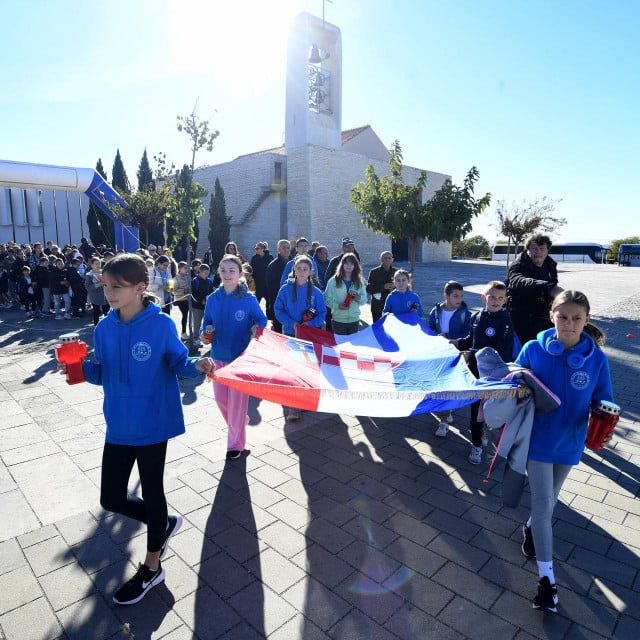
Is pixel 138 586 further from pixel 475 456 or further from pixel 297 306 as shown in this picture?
pixel 297 306

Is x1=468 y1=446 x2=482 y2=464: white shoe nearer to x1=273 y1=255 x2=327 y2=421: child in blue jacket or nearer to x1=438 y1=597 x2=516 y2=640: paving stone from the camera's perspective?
x1=438 y1=597 x2=516 y2=640: paving stone

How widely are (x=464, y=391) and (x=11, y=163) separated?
22.2 m

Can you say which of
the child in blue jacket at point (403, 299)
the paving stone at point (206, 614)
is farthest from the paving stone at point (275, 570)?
the child in blue jacket at point (403, 299)

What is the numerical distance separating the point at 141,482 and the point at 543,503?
252cm

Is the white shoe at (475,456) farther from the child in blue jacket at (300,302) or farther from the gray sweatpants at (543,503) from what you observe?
the child in blue jacket at (300,302)

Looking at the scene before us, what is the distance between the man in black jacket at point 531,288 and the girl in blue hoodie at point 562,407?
1967 mm

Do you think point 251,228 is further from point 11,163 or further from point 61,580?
point 61,580

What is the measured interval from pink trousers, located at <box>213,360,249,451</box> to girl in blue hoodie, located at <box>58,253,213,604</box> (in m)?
1.69

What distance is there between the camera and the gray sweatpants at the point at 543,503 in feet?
9.39

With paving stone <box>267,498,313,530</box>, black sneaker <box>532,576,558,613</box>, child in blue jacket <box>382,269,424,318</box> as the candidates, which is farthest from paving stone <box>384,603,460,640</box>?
child in blue jacket <box>382,269,424,318</box>

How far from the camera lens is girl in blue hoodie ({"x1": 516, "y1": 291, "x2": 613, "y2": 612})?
9.25 ft

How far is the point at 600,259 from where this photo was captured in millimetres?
52406

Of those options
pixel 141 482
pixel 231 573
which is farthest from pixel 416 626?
pixel 141 482

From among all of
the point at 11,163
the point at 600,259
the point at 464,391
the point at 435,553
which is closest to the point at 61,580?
the point at 435,553
